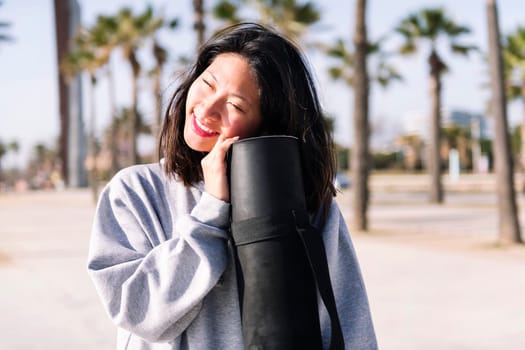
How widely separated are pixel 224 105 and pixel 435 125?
70.0ft

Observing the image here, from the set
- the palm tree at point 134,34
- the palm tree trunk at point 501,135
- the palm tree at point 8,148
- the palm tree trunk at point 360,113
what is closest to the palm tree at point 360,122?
the palm tree trunk at point 360,113

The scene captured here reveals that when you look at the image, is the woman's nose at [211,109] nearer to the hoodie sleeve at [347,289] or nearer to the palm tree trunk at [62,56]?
the hoodie sleeve at [347,289]

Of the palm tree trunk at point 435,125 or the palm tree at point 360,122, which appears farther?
the palm tree trunk at point 435,125

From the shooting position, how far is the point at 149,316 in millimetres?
1122

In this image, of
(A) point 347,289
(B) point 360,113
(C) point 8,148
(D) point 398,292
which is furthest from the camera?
(C) point 8,148

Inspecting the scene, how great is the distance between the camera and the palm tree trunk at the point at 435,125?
21.7 metres

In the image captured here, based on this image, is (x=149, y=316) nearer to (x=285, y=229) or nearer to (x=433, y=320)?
(x=285, y=229)

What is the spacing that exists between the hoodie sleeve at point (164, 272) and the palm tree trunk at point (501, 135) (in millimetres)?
9676

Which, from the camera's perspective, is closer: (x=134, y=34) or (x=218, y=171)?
(x=218, y=171)

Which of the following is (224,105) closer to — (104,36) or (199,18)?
(199,18)

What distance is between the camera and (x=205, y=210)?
A: 113 cm

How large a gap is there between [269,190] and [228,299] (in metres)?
0.24

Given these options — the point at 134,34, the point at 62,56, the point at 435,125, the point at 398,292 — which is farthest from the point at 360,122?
the point at 62,56

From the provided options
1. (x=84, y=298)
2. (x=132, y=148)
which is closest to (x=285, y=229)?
(x=84, y=298)
